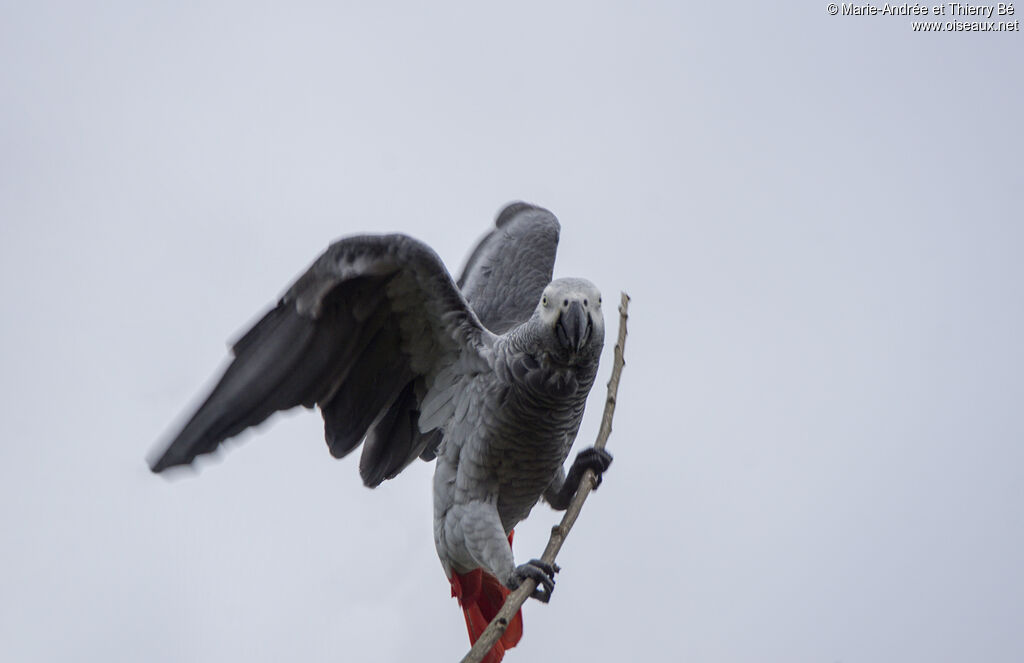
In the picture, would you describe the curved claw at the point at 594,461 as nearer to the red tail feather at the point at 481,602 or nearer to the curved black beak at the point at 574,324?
the red tail feather at the point at 481,602

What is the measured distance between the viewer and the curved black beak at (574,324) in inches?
105

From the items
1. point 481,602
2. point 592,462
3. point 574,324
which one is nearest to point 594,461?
point 592,462

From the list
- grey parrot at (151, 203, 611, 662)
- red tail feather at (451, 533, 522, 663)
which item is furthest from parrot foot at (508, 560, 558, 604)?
red tail feather at (451, 533, 522, 663)

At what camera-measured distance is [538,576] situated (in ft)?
9.12

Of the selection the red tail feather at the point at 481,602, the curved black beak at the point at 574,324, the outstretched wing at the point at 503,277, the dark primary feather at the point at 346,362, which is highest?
the outstretched wing at the point at 503,277

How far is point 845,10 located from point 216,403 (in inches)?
149

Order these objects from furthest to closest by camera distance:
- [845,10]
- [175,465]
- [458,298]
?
[845,10] → [458,298] → [175,465]

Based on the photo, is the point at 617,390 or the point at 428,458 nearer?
the point at 617,390

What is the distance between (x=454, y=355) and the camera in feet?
10.6

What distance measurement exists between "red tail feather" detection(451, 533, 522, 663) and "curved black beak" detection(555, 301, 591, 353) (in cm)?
109

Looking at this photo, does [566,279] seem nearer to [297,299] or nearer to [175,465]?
[297,299]

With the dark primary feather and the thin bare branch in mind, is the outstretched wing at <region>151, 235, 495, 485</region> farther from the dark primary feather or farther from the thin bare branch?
the thin bare branch

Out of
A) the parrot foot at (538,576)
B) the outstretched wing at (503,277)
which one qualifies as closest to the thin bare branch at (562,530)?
the parrot foot at (538,576)

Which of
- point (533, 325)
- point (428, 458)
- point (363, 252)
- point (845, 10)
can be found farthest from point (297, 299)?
point (845, 10)
